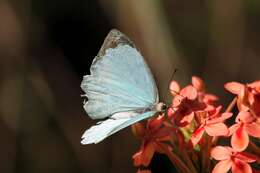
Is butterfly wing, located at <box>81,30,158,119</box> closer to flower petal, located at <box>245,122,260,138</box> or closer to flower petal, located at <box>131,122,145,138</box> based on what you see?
flower petal, located at <box>131,122,145,138</box>

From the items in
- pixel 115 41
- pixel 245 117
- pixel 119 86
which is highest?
pixel 115 41

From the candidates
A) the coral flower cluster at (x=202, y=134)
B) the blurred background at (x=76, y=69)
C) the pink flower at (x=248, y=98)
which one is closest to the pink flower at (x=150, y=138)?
the coral flower cluster at (x=202, y=134)

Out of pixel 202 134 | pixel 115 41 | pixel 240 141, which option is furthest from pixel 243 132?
pixel 115 41

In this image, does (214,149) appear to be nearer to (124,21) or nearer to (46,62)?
(124,21)

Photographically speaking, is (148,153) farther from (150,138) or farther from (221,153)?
(221,153)

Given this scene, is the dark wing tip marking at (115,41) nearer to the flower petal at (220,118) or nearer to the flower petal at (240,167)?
the flower petal at (220,118)

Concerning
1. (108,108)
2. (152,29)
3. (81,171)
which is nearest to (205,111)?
(108,108)

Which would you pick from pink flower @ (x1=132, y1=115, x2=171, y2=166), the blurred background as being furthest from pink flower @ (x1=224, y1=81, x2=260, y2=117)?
the blurred background
